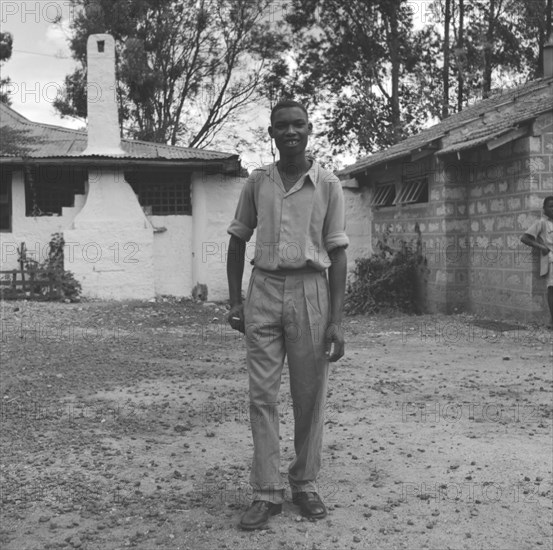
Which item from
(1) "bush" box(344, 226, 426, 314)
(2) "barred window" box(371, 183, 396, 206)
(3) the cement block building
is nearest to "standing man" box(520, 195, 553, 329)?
(3) the cement block building

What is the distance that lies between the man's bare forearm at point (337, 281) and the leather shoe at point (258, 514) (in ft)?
3.27

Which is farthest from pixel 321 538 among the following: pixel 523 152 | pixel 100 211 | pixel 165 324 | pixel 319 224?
pixel 100 211

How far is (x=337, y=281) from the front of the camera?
4.08m

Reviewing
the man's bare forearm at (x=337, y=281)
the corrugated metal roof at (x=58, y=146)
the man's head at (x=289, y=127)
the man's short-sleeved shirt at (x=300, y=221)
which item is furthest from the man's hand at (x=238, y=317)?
the corrugated metal roof at (x=58, y=146)

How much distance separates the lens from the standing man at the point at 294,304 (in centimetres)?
401

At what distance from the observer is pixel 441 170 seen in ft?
44.0

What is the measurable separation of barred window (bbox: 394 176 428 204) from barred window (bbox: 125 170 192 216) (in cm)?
542

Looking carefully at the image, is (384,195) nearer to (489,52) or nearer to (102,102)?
(102,102)

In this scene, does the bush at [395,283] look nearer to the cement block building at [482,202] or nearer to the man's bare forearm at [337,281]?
the cement block building at [482,202]

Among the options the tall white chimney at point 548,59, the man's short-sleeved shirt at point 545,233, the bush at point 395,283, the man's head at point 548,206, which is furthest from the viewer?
the tall white chimney at point 548,59

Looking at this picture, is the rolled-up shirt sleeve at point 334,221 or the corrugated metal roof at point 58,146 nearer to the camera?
the rolled-up shirt sleeve at point 334,221

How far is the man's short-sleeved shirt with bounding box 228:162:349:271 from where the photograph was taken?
4004mm

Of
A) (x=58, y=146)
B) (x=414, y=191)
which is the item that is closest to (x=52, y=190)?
(x=58, y=146)

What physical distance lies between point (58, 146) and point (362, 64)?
13.9m
